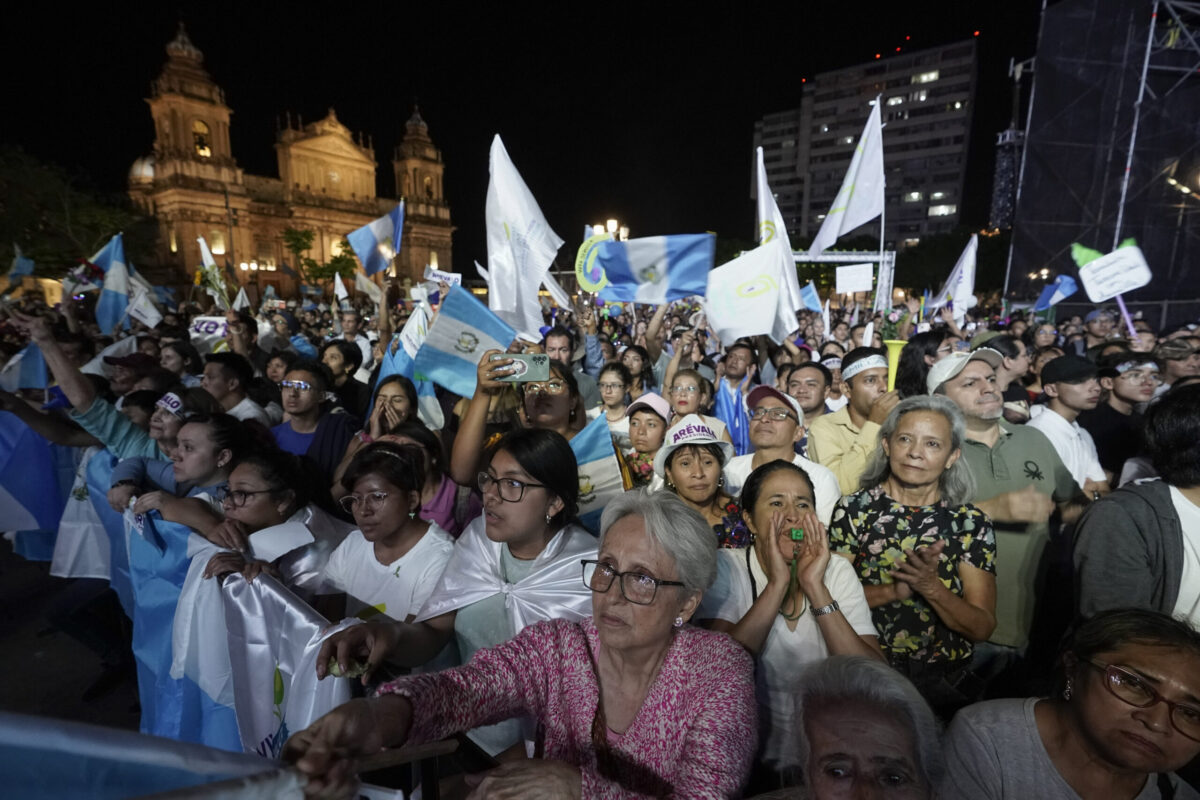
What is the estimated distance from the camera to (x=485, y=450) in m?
3.41

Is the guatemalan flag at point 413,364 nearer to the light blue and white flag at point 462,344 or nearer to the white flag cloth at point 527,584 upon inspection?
the light blue and white flag at point 462,344

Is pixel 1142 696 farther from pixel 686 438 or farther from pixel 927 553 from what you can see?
pixel 686 438

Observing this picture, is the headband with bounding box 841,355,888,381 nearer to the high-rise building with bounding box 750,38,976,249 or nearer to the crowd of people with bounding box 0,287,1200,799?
the crowd of people with bounding box 0,287,1200,799

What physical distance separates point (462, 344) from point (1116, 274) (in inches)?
334

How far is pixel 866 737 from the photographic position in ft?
4.59

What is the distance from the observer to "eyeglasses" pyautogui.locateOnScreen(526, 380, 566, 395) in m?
3.87

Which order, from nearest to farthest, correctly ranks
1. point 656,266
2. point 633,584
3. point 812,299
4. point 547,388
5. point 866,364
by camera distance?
point 633,584 < point 547,388 < point 866,364 < point 656,266 < point 812,299

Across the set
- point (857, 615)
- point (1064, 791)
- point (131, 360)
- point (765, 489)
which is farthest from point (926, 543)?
point (131, 360)

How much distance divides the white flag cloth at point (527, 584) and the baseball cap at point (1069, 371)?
3691mm

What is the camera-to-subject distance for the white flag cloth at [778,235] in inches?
235

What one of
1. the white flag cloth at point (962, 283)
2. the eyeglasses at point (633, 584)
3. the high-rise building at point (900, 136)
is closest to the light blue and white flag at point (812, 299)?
the white flag cloth at point (962, 283)

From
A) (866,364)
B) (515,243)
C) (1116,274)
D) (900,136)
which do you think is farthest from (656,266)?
(900,136)

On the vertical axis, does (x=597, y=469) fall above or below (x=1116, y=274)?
below

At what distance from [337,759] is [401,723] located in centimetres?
25
